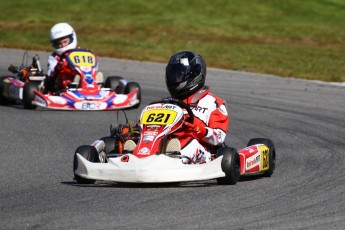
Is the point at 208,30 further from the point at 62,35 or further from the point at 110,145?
the point at 110,145

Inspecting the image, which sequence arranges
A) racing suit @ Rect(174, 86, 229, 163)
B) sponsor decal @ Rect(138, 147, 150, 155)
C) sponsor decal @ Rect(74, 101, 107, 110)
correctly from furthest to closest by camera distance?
sponsor decal @ Rect(74, 101, 107, 110) → racing suit @ Rect(174, 86, 229, 163) → sponsor decal @ Rect(138, 147, 150, 155)

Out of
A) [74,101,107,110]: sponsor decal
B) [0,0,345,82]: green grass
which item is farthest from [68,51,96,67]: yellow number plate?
[0,0,345,82]: green grass

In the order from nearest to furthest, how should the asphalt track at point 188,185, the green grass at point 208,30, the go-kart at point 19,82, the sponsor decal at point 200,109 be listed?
the asphalt track at point 188,185 → the sponsor decal at point 200,109 → the go-kart at point 19,82 → the green grass at point 208,30

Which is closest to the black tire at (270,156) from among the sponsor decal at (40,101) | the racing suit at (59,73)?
the sponsor decal at (40,101)

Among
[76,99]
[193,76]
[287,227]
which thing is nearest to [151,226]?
[287,227]

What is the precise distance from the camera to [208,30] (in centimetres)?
2898

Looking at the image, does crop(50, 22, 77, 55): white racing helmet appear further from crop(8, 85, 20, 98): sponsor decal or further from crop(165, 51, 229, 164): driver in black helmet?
crop(165, 51, 229, 164): driver in black helmet

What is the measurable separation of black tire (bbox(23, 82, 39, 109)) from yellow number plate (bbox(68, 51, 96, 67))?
69 cm

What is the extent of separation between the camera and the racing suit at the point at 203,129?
7.86 meters

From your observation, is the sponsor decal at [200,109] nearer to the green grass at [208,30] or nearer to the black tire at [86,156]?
the black tire at [86,156]

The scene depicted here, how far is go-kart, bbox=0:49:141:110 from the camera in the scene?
13836 mm

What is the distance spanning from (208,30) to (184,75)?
20.9m

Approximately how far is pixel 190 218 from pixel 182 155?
162 cm

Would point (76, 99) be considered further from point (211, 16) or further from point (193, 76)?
point (211, 16)
